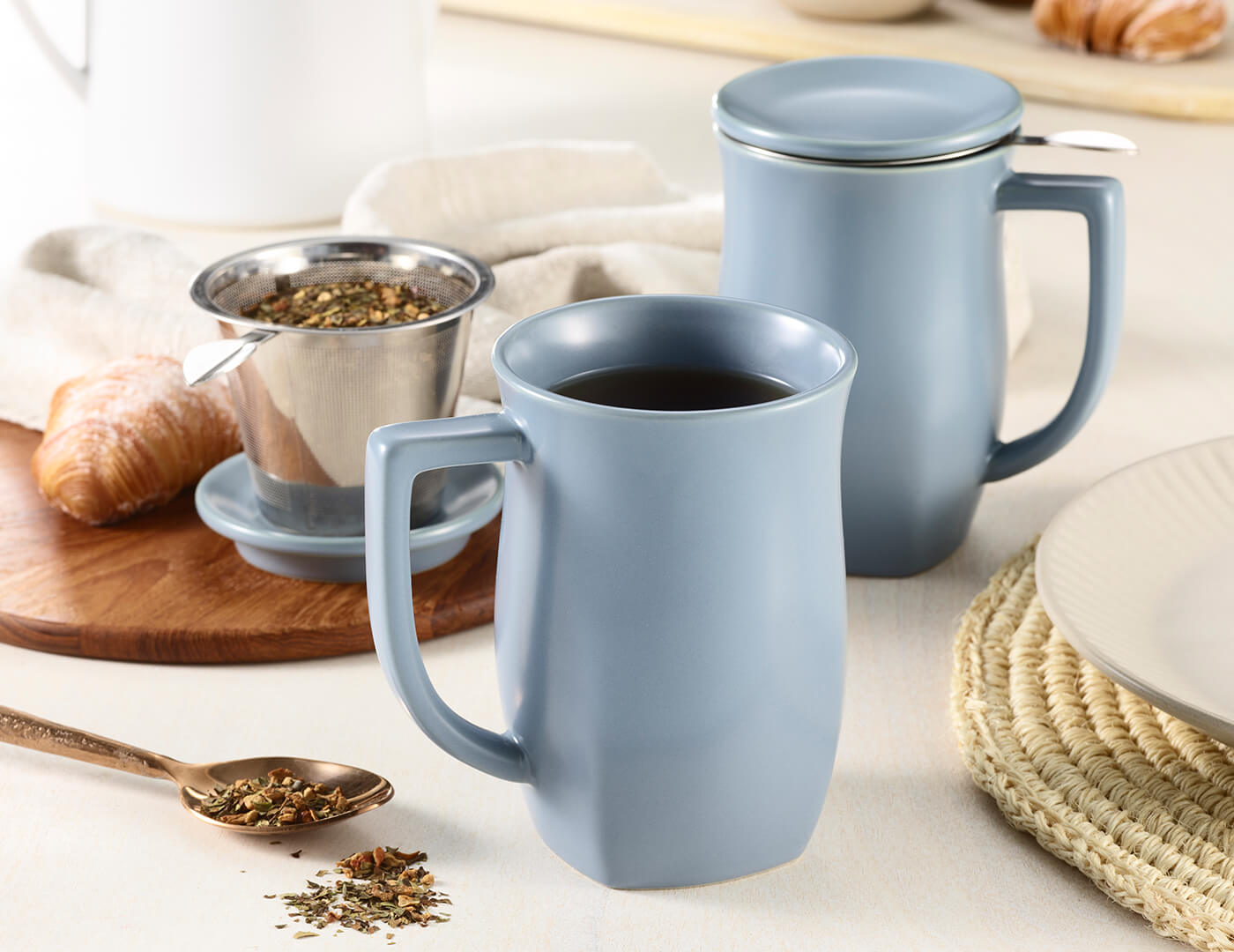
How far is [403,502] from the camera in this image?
341 mm

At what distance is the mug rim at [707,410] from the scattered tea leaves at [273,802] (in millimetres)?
133

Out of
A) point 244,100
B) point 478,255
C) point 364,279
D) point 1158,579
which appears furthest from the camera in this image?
point 244,100

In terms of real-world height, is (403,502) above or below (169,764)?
above

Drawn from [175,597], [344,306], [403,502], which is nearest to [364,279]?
[344,306]

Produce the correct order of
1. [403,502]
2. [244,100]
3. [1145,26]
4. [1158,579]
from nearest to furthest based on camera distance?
1. [403,502]
2. [1158,579]
3. [244,100]
4. [1145,26]

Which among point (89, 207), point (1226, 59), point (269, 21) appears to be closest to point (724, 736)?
point (269, 21)

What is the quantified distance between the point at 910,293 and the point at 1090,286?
76mm

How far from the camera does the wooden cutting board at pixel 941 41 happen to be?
125cm

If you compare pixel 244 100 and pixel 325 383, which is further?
pixel 244 100

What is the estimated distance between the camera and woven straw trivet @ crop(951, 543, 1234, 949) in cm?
36

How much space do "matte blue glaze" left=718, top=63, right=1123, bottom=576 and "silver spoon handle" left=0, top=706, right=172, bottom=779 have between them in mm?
260

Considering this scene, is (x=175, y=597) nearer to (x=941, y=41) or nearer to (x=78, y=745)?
(x=78, y=745)

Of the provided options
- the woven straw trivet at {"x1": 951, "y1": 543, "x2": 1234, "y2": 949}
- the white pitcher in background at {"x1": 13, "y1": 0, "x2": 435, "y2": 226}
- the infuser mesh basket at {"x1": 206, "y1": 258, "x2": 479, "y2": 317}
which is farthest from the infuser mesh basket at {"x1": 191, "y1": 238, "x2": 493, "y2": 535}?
the white pitcher in background at {"x1": 13, "y1": 0, "x2": 435, "y2": 226}

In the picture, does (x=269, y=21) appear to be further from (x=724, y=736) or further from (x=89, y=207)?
(x=724, y=736)
